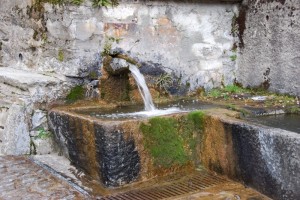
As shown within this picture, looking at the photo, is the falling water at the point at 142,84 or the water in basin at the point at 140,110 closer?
the water in basin at the point at 140,110

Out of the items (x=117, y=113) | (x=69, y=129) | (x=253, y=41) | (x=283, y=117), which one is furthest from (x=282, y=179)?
(x=253, y=41)

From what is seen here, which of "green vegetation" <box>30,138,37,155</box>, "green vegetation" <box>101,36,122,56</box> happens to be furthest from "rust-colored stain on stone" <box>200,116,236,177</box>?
"green vegetation" <box>30,138,37,155</box>

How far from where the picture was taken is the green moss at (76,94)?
4.17 metres

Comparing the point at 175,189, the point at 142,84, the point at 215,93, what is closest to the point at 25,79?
the point at 142,84

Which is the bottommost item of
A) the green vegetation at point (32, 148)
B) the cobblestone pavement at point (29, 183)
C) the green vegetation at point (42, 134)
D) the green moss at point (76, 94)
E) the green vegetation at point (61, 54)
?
the cobblestone pavement at point (29, 183)

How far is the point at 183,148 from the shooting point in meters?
3.66

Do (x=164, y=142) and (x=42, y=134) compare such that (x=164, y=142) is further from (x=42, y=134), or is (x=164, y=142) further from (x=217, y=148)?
(x=42, y=134)

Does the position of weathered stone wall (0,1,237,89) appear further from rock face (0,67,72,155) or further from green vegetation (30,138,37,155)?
green vegetation (30,138,37,155)

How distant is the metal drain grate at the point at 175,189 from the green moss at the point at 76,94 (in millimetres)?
1255

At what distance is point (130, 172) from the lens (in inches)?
135

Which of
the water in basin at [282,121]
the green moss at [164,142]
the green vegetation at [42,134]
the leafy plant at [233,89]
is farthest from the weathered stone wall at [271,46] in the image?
the green vegetation at [42,134]

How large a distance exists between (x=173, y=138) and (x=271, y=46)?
1.69 meters

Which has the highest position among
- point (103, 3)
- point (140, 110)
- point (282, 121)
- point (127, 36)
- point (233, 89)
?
point (103, 3)

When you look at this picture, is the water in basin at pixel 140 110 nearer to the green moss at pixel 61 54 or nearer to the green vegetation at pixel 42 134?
the green vegetation at pixel 42 134
